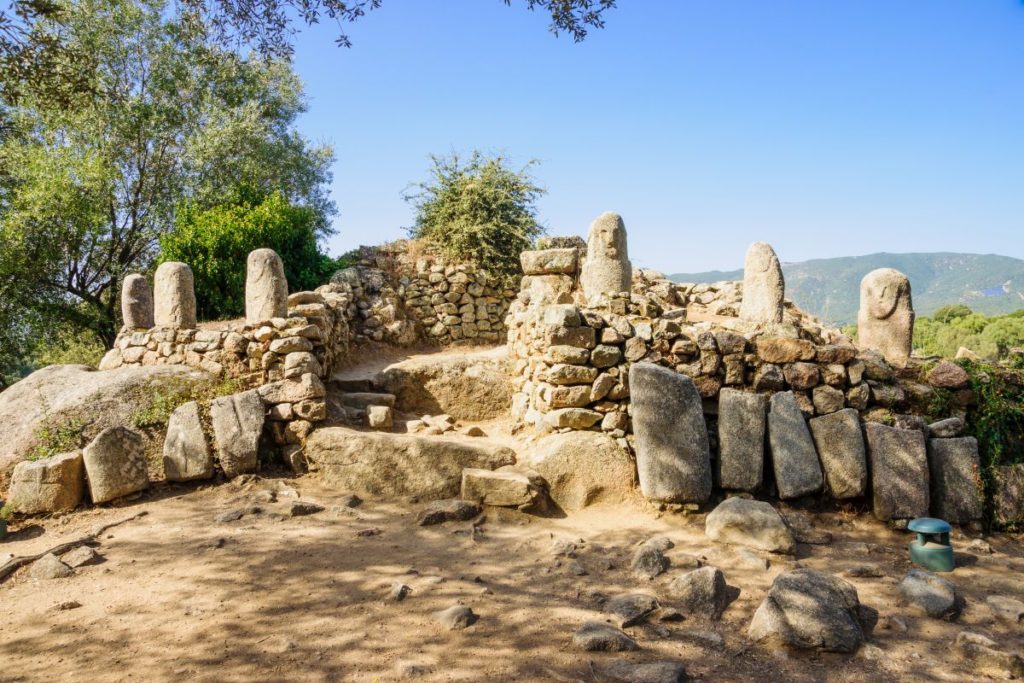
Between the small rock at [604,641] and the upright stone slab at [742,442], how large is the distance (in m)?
3.06

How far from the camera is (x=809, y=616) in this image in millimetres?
4230

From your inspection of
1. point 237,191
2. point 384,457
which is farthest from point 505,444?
point 237,191

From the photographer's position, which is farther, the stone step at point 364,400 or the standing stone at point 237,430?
the stone step at point 364,400

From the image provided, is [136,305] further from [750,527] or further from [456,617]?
[750,527]

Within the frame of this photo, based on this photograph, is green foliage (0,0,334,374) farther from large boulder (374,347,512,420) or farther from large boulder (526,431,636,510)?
large boulder (526,431,636,510)

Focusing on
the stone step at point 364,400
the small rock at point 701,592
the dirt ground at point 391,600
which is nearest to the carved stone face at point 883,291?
the dirt ground at point 391,600

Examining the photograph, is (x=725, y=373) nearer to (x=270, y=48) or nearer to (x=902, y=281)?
(x=902, y=281)

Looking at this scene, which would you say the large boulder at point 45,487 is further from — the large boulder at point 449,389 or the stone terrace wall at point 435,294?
the stone terrace wall at point 435,294

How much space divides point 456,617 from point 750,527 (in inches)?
119

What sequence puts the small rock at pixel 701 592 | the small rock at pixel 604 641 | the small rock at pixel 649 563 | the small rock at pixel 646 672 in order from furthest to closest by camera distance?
the small rock at pixel 649 563 < the small rock at pixel 701 592 < the small rock at pixel 604 641 < the small rock at pixel 646 672

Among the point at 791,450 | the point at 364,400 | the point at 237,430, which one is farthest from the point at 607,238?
the point at 237,430

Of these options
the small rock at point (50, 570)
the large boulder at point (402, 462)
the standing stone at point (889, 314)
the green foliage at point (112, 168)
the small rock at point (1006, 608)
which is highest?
the green foliage at point (112, 168)

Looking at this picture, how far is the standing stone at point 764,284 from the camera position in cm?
872

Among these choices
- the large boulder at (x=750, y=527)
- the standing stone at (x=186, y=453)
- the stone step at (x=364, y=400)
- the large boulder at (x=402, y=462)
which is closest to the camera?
the large boulder at (x=750, y=527)
